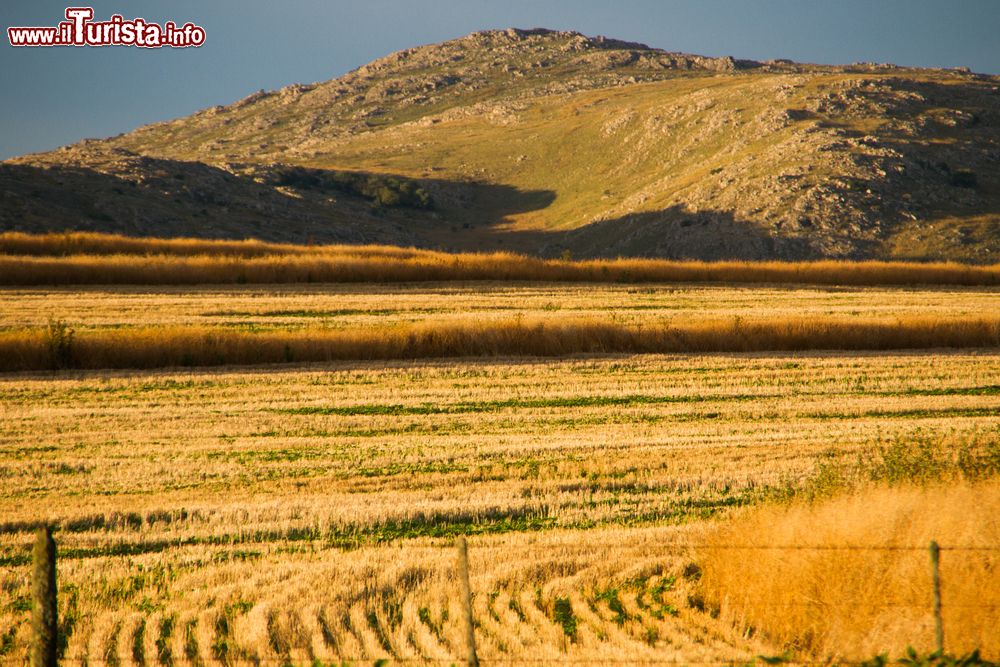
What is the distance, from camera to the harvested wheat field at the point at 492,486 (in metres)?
8.83

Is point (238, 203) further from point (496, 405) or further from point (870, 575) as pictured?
point (870, 575)

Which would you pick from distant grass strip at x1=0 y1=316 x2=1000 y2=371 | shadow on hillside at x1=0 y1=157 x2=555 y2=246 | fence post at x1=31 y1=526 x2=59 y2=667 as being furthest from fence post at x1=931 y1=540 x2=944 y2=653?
shadow on hillside at x1=0 y1=157 x2=555 y2=246

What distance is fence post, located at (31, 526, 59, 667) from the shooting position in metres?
6.90

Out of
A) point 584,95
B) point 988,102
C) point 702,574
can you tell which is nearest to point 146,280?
point 702,574

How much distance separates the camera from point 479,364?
26.1 metres

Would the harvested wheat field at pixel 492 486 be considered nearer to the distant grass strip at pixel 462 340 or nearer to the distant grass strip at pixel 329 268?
the distant grass strip at pixel 462 340

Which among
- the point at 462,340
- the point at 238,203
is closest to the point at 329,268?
the point at 462,340

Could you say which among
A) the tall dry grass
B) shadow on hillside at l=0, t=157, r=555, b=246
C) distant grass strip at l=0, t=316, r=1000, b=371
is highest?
shadow on hillside at l=0, t=157, r=555, b=246

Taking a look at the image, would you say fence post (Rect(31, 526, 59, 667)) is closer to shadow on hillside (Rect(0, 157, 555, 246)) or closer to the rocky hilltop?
shadow on hillside (Rect(0, 157, 555, 246))

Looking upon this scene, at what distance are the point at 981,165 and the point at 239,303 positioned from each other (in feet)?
262

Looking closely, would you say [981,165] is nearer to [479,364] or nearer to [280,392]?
[479,364]

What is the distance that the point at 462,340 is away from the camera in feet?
91.5

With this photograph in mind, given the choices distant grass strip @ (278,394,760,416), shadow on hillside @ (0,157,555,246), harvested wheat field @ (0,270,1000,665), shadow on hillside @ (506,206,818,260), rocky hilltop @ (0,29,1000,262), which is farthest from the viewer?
shadow on hillside @ (506,206,818,260)

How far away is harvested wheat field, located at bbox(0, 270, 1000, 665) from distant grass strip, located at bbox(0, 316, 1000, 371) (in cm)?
10
